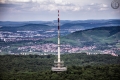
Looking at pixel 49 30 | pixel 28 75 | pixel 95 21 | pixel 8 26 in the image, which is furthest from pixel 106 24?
pixel 28 75

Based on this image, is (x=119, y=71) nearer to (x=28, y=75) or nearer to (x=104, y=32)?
(x=28, y=75)

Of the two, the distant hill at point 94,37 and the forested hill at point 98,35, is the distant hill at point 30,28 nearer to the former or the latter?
the forested hill at point 98,35

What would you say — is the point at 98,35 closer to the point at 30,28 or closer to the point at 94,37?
the point at 94,37

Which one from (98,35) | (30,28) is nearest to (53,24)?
(30,28)

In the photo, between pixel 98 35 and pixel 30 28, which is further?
pixel 30 28

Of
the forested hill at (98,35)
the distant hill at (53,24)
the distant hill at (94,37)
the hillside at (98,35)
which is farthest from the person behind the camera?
the distant hill at (53,24)

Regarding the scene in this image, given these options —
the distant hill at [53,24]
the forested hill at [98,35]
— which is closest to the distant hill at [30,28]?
the distant hill at [53,24]

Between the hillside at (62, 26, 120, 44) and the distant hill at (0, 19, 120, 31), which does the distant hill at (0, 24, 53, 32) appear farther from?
the hillside at (62, 26, 120, 44)

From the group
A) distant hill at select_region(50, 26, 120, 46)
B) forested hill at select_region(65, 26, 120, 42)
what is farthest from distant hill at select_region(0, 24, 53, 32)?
distant hill at select_region(50, 26, 120, 46)
